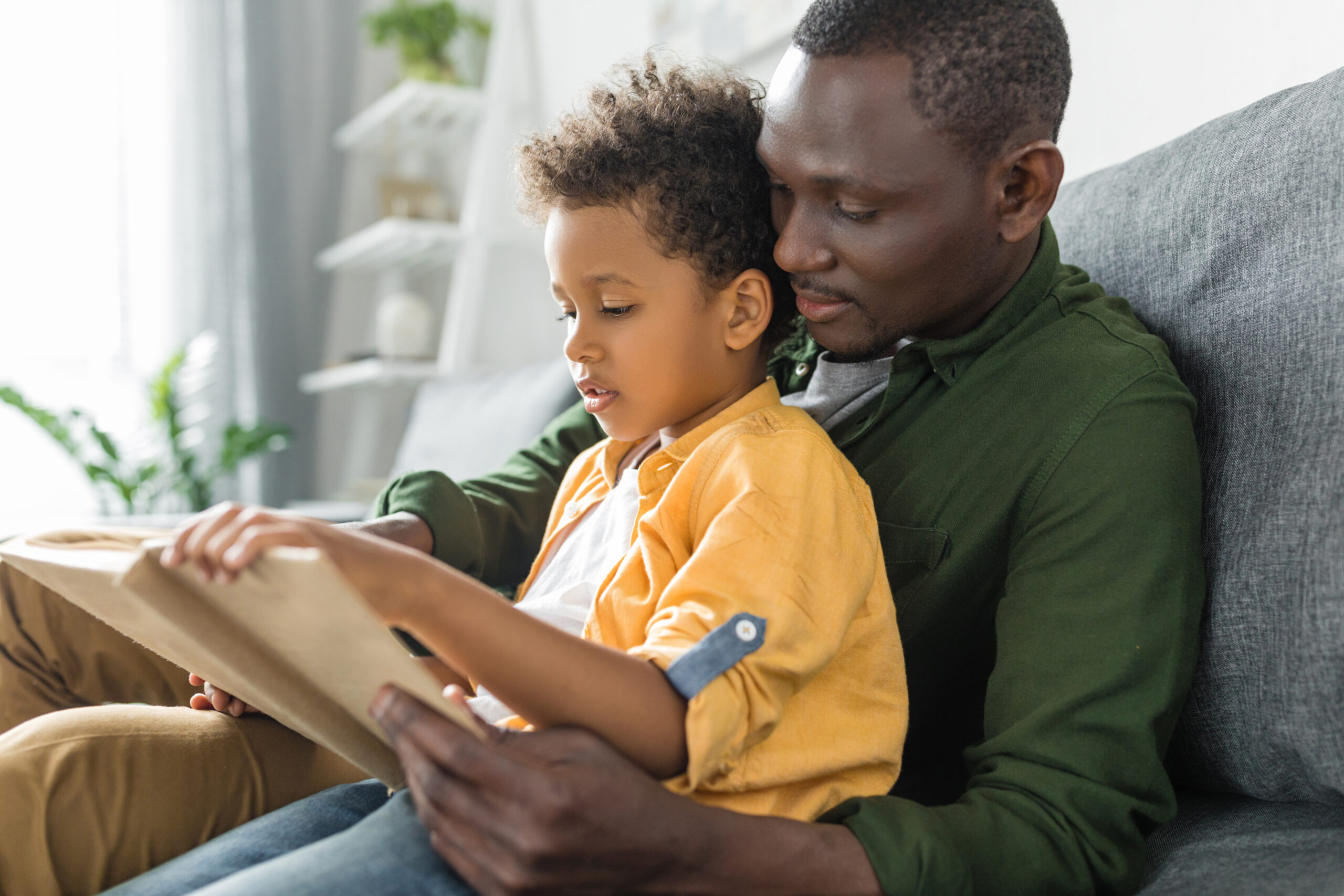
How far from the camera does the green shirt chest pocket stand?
0.82 meters

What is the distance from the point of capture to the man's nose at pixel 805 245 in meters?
0.83

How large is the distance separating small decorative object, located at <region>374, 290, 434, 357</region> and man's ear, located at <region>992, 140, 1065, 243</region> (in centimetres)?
219

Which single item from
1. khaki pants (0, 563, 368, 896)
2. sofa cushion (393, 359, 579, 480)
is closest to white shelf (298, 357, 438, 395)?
sofa cushion (393, 359, 579, 480)

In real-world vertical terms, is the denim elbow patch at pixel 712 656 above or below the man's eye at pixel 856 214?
below

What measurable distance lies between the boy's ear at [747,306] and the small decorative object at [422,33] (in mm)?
2142

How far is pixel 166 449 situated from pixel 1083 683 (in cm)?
277

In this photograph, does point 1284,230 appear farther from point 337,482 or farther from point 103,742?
point 337,482

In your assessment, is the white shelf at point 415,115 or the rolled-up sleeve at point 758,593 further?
the white shelf at point 415,115

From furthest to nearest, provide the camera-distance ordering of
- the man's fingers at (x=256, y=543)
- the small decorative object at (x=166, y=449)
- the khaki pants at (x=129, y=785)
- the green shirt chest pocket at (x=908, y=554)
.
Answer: the small decorative object at (x=166, y=449) < the green shirt chest pocket at (x=908, y=554) < the khaki pants at (x=129, y=785) < the man's fingers at (x=256, y=543)

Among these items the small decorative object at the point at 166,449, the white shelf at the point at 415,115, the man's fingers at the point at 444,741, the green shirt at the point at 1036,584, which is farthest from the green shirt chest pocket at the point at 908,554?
the small decorative object at the point at 166,449

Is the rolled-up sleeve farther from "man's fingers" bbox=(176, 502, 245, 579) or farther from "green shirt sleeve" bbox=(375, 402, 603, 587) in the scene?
"green shirt sleeve" bbox=(375, 402, 603, 587)

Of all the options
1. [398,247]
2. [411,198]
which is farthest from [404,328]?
[411,198]

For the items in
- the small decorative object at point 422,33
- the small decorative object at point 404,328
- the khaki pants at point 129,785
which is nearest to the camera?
the khaki pants at point 129,785

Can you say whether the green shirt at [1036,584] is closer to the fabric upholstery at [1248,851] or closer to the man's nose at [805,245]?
the fabric upholstery at [1248,851]
